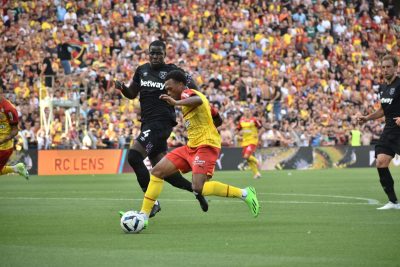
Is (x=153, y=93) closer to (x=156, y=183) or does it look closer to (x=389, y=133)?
(x=156, y=183)

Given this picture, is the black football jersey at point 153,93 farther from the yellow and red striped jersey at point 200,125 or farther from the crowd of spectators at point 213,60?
the crowd of spectators at point 213,60

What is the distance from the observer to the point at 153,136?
49.3 feet

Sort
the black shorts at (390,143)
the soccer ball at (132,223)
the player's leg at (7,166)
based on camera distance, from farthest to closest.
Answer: the player's leg at (7,166) → the black shorts at (390,143) → the soccer ball at (132,223)

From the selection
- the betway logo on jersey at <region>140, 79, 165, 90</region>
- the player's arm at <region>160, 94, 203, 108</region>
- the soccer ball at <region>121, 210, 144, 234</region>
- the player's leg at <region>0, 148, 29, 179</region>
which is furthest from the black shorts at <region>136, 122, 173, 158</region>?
the player's leg at <region>0, 148, 29, 179</region>

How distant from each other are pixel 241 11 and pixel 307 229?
3014 centimetres

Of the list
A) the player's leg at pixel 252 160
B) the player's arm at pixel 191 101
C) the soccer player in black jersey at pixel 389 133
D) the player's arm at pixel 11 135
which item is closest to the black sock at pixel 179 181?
the player's arm at pixel 191 101

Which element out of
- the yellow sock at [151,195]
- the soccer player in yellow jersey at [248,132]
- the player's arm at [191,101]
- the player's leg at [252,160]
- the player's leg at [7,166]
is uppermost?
the player's arm at [191,101]

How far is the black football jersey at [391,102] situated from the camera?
1602cm

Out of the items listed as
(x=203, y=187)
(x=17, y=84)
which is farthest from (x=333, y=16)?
(x=203, y=187)

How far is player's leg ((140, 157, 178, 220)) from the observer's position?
42.2 ft

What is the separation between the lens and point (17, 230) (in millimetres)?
12742

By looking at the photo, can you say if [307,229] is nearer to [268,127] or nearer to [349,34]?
[268,127]

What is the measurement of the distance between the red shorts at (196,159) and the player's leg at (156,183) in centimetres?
10

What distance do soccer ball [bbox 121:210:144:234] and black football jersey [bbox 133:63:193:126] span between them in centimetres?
310
